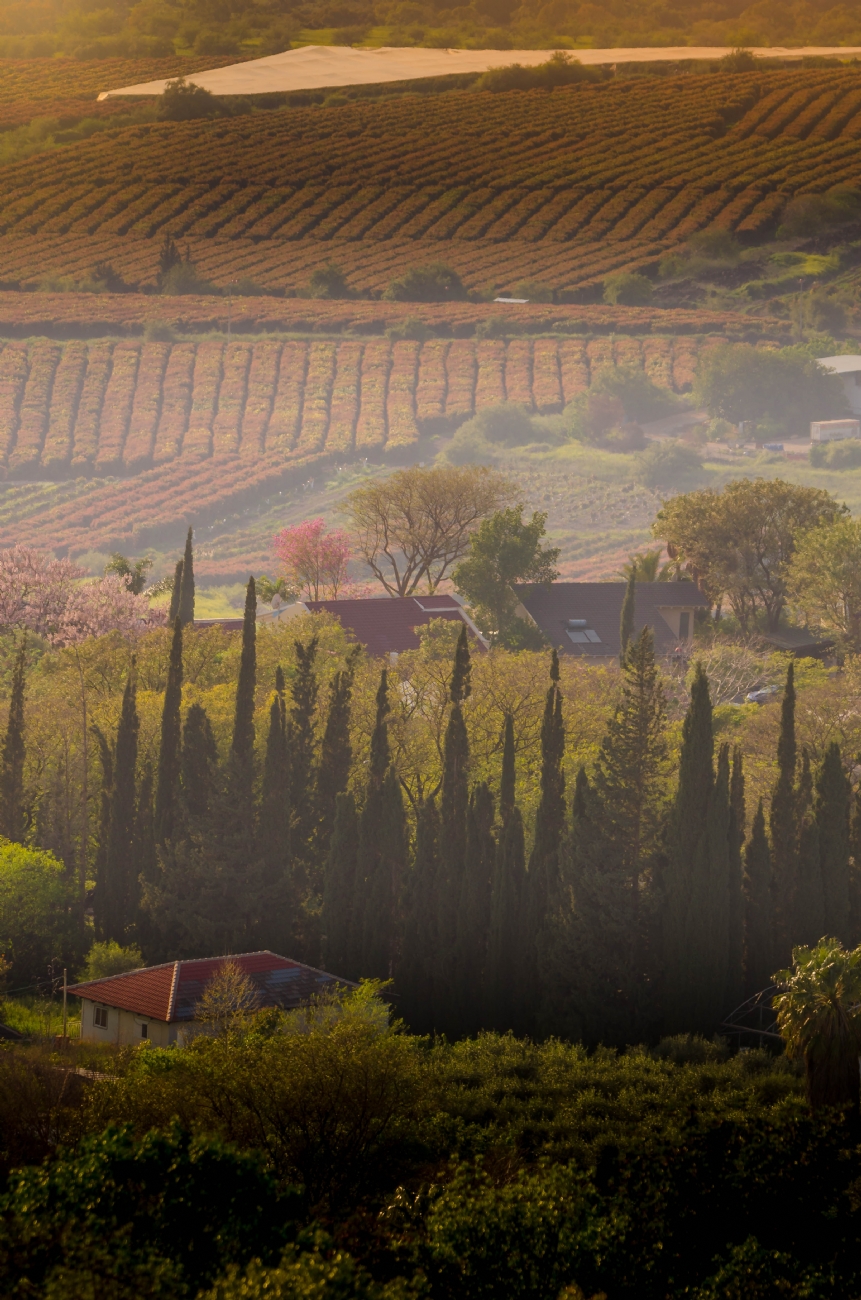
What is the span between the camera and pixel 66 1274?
69.1 ft

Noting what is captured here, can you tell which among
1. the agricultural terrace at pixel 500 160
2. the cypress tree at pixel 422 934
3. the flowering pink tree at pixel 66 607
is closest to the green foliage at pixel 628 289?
the agricultural terrace at pixel 500 160

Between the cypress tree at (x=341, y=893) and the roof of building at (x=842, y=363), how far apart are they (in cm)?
12994

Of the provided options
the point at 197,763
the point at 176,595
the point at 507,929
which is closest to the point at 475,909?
the point at 507,929

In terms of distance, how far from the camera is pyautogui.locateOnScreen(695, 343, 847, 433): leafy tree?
167 metres

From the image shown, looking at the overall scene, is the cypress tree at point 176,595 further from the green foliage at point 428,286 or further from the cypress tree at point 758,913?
the green foliage at point 428,286

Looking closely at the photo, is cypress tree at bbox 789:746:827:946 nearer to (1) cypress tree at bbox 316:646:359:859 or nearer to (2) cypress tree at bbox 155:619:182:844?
(1) cypress tree at bbox 316:646:359:859

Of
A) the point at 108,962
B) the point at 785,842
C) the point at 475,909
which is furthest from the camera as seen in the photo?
the point at 785,842

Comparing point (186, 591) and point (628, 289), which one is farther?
point (628, 289)

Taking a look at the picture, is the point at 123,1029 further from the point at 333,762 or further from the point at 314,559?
the point at 314,559

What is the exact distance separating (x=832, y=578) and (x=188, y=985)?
153ft

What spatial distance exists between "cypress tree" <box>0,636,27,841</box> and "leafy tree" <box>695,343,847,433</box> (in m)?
120

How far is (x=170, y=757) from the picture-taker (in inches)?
2391

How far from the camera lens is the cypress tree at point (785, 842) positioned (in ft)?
173

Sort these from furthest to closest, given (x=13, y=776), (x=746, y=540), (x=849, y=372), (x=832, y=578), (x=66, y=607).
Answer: (x=849, y=372) < (x=746, y=540) < (x=66, y=607) < (x=832, y=578) < (x=13, y=776)
